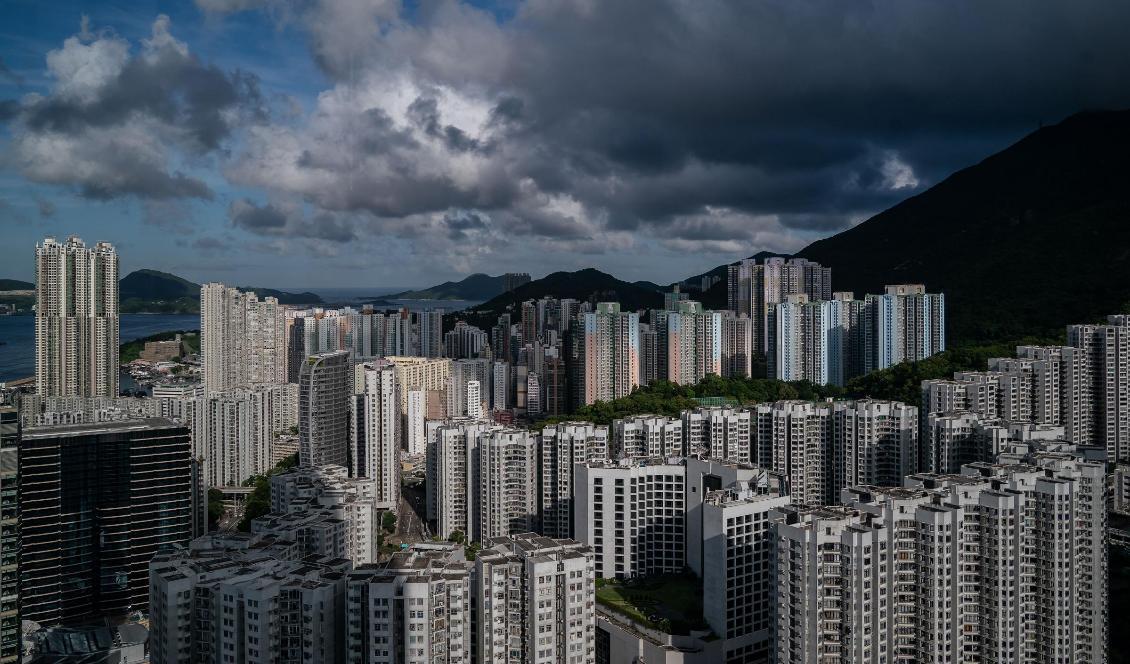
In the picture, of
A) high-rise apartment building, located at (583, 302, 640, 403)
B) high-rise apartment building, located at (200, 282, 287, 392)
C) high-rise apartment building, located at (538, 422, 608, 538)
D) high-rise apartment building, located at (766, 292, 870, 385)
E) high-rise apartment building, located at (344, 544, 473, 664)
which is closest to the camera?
high-rise apartment building, located at (344, 544, 473, 664)

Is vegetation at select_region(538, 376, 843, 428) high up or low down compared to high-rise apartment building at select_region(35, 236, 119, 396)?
down

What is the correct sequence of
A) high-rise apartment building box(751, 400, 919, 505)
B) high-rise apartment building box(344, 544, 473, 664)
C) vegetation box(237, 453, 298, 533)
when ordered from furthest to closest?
vegetation box(237, 453, 298, 533) → high-rise apartment building box(751, 400, 919, 505) → high-rise apartment building box(344, 544, 473, 664)

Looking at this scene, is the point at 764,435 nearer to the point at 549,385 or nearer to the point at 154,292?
the point at 549,385

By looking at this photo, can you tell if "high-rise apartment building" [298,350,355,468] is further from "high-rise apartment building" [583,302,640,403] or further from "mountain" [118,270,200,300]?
"mountain" [118,270,200,300]

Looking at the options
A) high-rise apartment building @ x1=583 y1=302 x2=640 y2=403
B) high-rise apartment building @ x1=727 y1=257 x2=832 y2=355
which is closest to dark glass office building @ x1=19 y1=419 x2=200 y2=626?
high-rise apartment building @ x1=583 y1=302 x2=640 y2=403

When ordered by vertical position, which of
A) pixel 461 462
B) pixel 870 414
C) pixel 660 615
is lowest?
pixel 660 615

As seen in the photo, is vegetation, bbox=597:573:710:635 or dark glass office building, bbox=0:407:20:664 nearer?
dark glass office building, bbox=0:407:20:664

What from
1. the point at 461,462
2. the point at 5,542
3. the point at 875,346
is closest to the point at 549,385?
the point at 875,346

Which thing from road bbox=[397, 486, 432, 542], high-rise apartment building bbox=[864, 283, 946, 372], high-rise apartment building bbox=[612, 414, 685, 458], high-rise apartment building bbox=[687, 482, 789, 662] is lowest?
road bbox=[397, 486, 432, 542]
